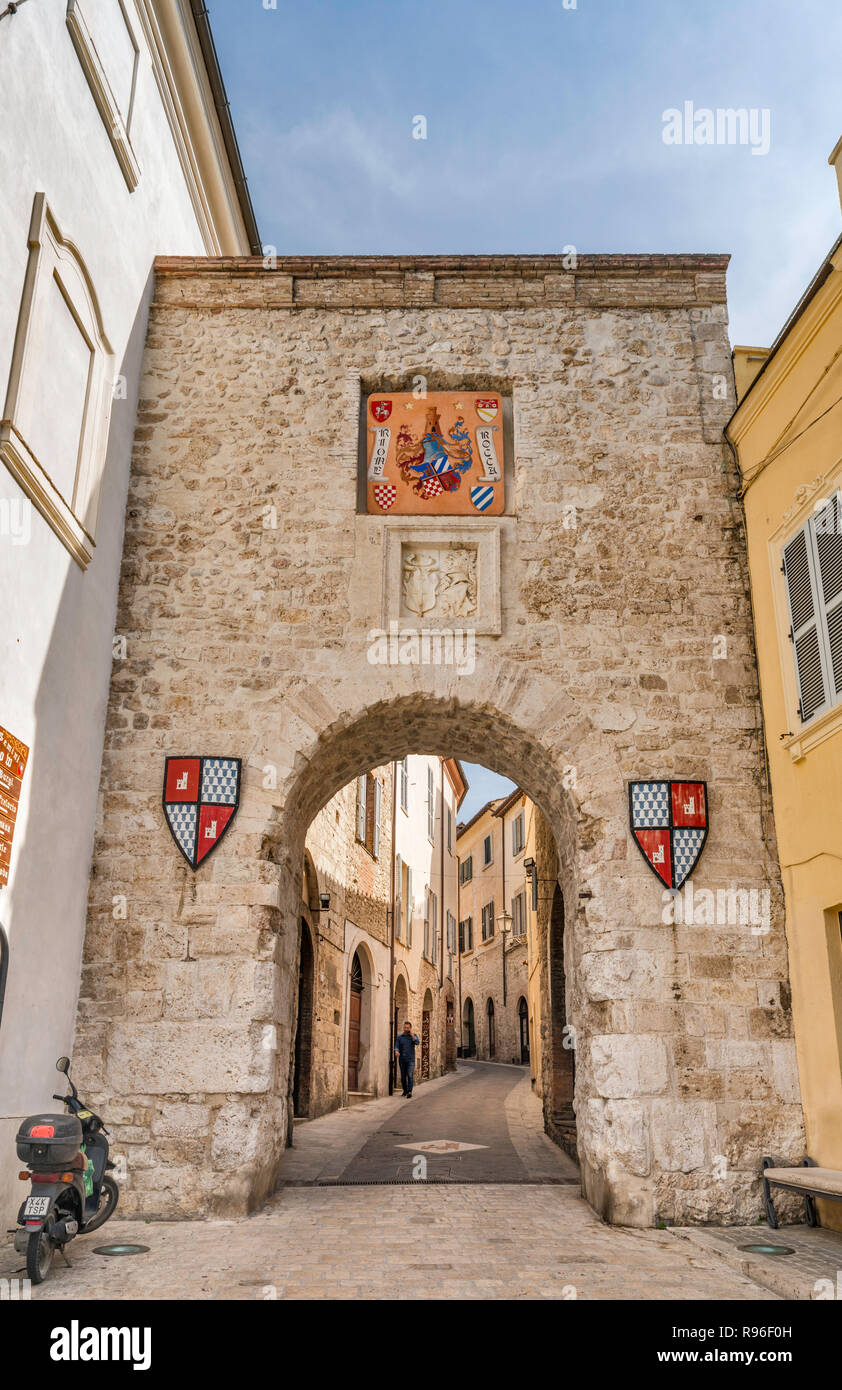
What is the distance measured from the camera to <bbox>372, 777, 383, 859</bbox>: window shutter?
56.2ft

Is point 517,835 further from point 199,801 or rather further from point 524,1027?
point 199,801

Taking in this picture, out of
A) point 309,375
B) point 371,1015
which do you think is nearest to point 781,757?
point 309,375

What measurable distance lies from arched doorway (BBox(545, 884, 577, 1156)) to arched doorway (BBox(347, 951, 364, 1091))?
4.75 meters

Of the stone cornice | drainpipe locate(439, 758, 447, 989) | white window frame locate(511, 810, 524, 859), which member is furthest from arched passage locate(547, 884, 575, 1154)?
white window frame locate(511, 810, 524, 859)

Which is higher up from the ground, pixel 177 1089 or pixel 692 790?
pixel 692 790

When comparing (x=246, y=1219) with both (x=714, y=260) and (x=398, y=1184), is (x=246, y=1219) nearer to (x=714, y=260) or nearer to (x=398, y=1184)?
(x=398, y=1184)

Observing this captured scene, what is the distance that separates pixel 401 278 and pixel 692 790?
4868 mm

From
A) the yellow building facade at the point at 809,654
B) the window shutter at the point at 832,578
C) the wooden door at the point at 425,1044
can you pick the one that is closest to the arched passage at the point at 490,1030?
the wooden door at the point at 425,1044

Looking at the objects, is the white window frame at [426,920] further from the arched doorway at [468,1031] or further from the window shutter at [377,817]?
the arched doorway at [468,1031]

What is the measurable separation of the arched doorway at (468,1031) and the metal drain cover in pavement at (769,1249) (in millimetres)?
30322

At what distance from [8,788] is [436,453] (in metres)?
4.19

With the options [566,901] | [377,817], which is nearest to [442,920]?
[377,817]

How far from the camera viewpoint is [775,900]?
269 inches
